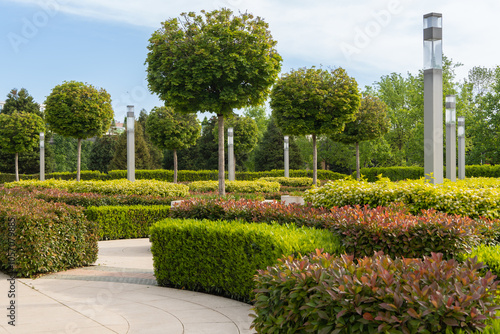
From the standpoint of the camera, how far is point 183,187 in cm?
1354

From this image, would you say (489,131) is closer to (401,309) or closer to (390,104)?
(390,104)

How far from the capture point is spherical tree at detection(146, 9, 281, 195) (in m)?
10.7

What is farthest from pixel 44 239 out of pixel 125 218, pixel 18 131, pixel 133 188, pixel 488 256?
pixel 18 131

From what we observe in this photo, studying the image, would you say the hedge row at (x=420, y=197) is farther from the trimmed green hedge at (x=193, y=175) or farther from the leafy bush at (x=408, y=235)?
the trimmed green hedge at (x=193, y=175)

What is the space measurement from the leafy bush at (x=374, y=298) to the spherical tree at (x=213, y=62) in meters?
8.39

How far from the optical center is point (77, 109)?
699 inches

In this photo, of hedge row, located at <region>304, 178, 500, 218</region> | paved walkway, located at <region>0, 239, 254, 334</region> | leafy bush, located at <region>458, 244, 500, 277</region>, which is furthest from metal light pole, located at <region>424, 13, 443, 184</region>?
paved walkway, located at <region>0, 239, 254, 334</region>

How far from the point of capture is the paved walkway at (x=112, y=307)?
4.08 metres

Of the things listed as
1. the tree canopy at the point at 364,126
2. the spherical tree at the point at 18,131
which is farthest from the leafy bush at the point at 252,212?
the spherical tree at the point at 18,131

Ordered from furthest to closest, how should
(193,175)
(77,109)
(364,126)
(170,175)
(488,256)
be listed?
(193,175) < (170,175) < (364,126) < (77,109) < (488,256)

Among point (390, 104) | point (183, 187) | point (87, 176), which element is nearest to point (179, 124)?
point (87, 176)

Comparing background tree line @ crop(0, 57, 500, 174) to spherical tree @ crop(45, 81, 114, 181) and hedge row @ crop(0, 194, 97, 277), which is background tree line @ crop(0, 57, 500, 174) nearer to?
spherical tree @ crop(45, 81, 114, 181)

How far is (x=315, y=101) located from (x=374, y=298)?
15022 millimetres

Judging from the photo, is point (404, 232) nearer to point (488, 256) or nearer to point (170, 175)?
point (488, 256)
